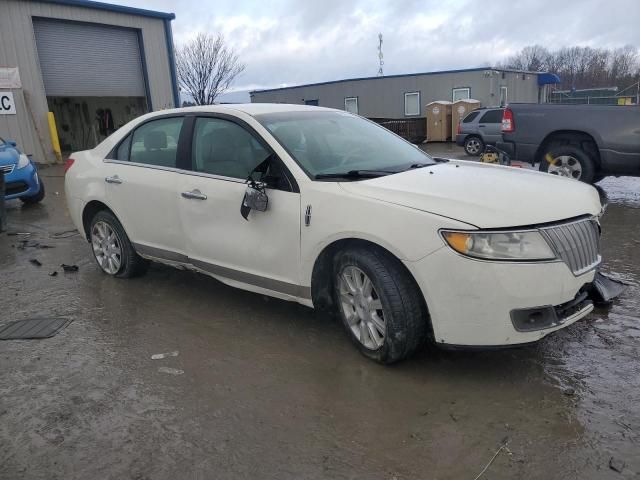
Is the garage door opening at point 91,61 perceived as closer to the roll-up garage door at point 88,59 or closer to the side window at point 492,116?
the roll-up garage door at point 88,59

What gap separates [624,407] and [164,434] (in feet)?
7.93

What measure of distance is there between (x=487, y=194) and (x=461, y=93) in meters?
A: 28.9

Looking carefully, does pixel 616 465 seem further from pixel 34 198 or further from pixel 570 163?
pixel 34 198

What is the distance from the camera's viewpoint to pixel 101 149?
5.33 m

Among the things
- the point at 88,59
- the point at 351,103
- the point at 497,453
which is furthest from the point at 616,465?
the point at 351,103

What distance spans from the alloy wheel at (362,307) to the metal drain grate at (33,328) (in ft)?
7.68

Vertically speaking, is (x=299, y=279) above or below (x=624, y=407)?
above

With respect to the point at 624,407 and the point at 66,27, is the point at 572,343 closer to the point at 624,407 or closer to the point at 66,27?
the point at 624,407

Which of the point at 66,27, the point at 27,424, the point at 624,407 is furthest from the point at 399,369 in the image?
the point at 66,27

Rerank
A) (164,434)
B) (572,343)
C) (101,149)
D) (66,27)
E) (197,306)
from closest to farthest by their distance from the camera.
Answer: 1. (164,434)
2. (572,343)
3. (197,306)
4. (101,149)
5. (66,27)

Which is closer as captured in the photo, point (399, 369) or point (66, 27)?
point (399, 369)

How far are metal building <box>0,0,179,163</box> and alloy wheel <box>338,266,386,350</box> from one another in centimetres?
1582

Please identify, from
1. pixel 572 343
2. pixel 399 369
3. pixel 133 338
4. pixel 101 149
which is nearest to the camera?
pixel 399 369

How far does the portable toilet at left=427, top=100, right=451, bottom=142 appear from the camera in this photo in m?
23.9
